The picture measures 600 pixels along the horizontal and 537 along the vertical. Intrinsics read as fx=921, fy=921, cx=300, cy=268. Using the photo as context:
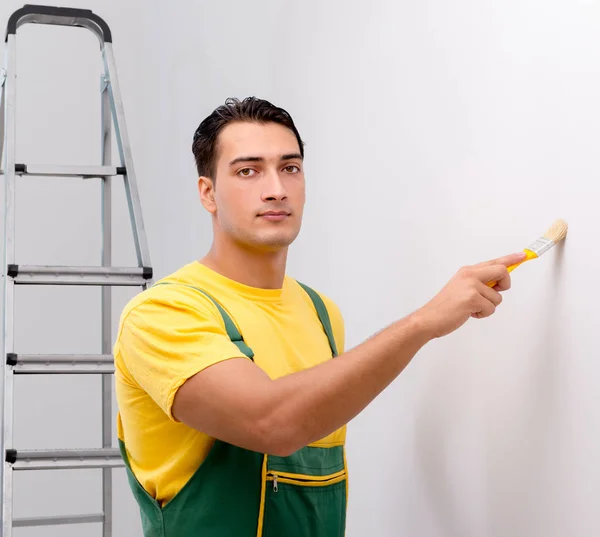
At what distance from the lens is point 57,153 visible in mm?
3465

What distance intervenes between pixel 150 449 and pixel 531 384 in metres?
0.60

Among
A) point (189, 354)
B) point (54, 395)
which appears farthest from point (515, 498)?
point (54, 395)

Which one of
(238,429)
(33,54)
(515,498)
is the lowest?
(515,498)

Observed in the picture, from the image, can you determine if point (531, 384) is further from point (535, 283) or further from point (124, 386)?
point (124, 386)

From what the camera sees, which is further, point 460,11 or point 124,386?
point 460,11

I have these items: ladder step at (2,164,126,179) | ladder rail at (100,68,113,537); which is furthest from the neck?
ladder rail at (100,68,113,537)

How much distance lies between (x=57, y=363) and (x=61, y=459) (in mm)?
233

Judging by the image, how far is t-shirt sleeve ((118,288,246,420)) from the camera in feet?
4.19

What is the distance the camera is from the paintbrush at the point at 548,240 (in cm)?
132

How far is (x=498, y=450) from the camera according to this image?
1.50 metres

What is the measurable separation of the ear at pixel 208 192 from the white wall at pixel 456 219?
1.30 ft

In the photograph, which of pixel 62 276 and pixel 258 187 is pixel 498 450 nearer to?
pixel 258 187

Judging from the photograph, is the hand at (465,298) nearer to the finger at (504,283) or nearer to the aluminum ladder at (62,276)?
the finger at (504,283)

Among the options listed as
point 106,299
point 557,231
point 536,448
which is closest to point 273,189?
point 557,231
